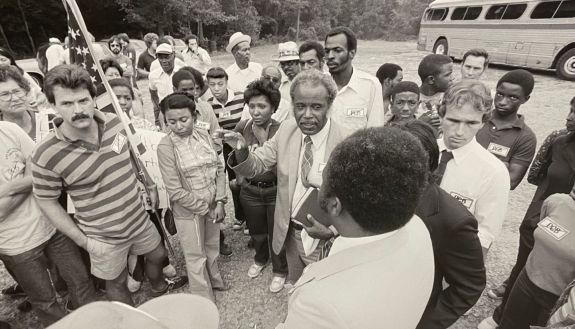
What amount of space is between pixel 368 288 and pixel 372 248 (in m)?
0.12

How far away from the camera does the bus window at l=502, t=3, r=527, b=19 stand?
1229 cm

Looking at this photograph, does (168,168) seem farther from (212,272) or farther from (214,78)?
(214,78)

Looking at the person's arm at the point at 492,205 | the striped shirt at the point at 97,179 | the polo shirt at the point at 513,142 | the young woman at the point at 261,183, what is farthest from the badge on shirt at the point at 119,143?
the polo shirt at the point at 513,142

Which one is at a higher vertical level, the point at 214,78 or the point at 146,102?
the point at 214,78

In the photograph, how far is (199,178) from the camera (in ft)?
9.14

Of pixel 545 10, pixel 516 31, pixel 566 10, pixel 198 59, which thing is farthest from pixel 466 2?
pixel 198 59

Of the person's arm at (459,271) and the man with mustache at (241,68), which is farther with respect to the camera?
the man with mustache at (241,68)

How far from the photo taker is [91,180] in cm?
219

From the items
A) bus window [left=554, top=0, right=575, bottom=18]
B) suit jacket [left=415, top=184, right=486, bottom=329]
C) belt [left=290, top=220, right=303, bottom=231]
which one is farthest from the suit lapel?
bus window [left=554, top=0, right=575, bottom=18]

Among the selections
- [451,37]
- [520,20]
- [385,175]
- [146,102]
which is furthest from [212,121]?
[451,37]

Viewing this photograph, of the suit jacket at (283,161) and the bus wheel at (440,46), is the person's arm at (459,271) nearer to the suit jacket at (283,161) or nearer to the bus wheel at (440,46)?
the suit jacket at (283,161)

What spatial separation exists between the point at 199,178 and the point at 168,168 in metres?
0.28

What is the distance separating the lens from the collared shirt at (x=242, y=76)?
4.74 metres

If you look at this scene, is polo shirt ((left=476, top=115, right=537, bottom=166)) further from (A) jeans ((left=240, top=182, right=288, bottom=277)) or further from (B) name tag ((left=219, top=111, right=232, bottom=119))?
(B) name tag ((left=219, top=111, right=232, bottom=119))
